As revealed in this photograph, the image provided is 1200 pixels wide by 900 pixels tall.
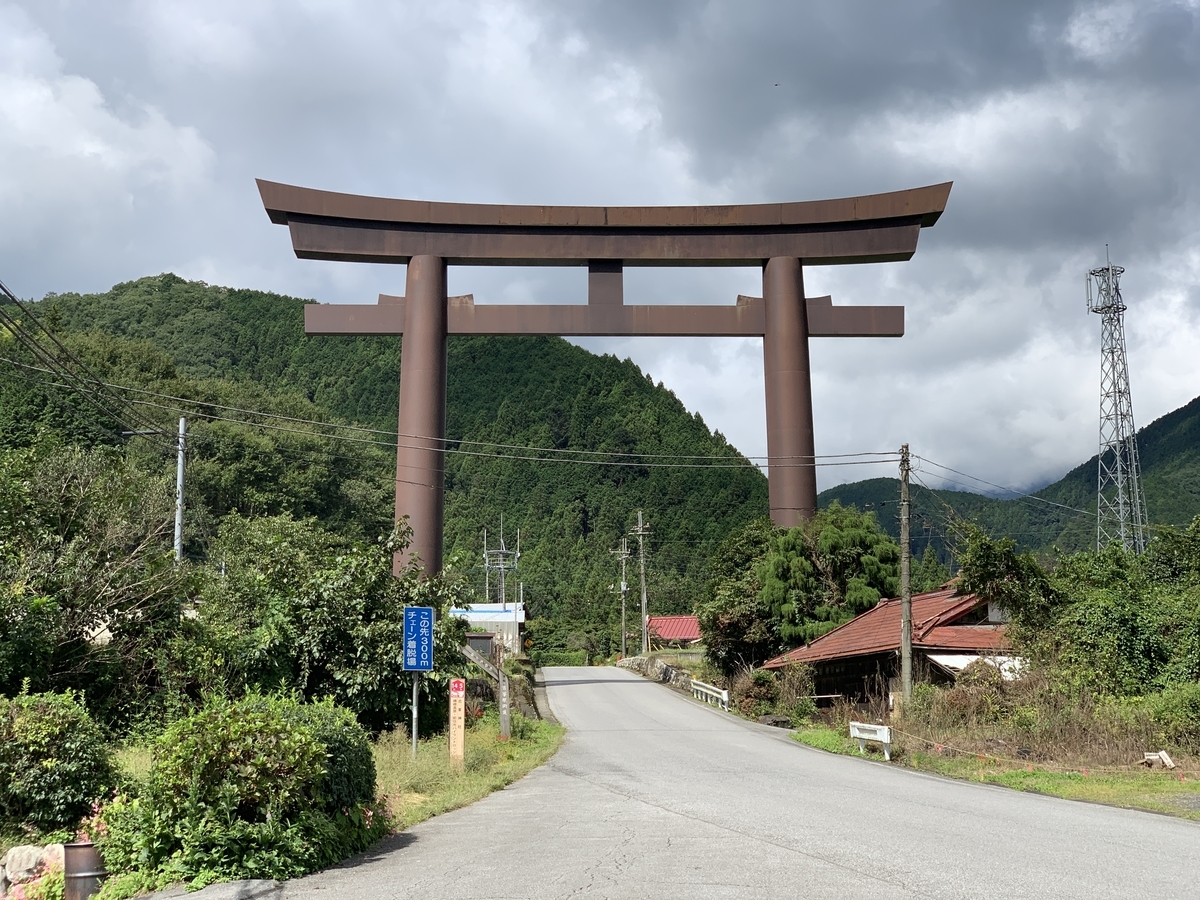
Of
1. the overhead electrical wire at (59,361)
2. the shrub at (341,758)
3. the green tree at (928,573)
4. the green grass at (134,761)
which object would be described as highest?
the overhead electrical wire at (59,361)

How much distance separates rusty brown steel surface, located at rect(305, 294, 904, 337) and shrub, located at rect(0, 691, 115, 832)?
17.2 m

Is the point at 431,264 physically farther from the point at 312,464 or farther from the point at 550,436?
the point at 550,436

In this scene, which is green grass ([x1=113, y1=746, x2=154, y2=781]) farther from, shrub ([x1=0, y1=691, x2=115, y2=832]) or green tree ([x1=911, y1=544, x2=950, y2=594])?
green tree ([x1=911, y1=544, x2=950, y2=594])

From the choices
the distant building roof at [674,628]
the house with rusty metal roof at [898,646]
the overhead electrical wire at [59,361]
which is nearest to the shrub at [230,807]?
the overhead electrical wire at [59,361]

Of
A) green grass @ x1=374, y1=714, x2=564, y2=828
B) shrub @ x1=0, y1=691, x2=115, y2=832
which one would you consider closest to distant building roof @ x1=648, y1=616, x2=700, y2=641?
green grass @ x1=374, y1=714, x2=564, y2=828

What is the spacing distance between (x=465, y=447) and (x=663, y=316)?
308ft

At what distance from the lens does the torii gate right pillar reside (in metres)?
28.4

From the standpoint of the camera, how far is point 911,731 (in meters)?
22.3

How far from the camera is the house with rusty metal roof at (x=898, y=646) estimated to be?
1012 inches

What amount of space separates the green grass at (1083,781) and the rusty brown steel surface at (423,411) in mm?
12336

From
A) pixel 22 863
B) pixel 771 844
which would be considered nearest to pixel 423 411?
pixel 22 863

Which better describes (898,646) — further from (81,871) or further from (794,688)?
(81,871)

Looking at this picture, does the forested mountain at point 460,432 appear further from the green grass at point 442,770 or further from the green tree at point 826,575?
the green grass at point 442,770

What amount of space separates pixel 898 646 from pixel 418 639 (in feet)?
43.2
